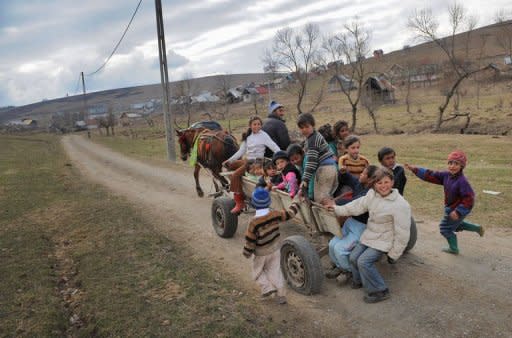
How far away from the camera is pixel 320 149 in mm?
5016

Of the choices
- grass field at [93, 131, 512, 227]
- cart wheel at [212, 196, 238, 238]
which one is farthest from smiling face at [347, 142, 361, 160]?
grass field at [93, 131, 512, 227]

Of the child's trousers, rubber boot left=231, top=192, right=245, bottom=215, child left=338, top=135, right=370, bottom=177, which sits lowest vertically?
the child's trousers

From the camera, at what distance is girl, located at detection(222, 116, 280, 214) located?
6765 millimetres

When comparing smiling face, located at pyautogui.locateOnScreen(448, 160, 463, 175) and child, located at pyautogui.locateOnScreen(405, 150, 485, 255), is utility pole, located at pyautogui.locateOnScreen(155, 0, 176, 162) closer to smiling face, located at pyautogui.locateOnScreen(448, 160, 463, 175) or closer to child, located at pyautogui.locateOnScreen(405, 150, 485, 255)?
child, located at pyautogui.locateOnScreen(405, 150, 485, 255)

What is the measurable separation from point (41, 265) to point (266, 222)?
160 inches

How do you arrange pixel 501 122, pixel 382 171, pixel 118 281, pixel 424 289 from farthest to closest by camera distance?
pixel 501 122 → pixel 118 281 → pixel 424 289 → pixel 382 171

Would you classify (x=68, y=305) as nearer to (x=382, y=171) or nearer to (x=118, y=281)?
(x=118, y=281)

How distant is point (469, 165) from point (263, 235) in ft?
36.9

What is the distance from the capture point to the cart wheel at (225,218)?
22.8 ft

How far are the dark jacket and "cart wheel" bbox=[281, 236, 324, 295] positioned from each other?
108 inches

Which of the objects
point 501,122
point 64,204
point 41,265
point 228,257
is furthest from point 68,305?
point 501,122

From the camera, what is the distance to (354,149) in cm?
524

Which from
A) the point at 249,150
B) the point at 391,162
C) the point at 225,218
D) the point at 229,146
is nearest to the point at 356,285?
the point at 391,162

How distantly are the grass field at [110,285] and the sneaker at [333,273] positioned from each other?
0.95 m
